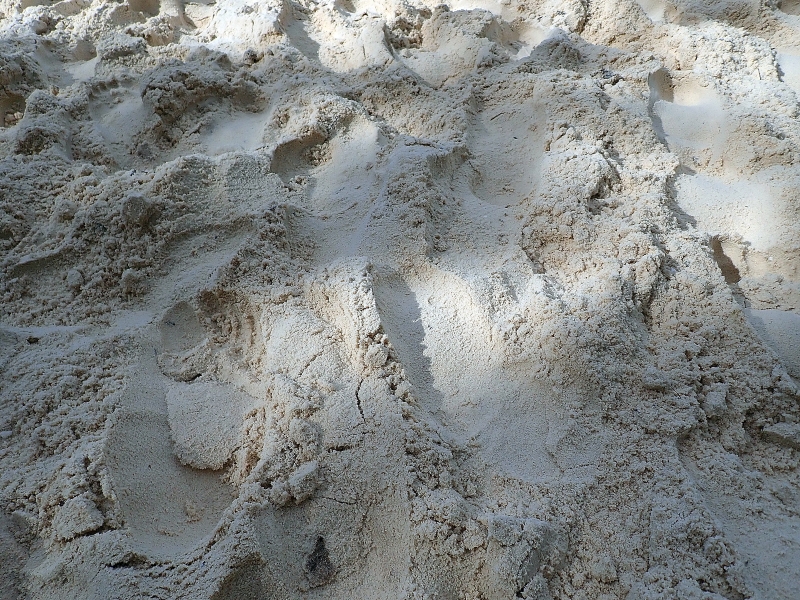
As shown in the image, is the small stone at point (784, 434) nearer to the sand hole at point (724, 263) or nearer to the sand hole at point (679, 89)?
the sand hole at point (724, 263)

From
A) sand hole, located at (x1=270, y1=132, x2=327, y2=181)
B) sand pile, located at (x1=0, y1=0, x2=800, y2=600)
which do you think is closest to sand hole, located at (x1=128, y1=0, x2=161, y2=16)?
sand pile, located at (x1=0, y1=0, x2=800, y2=600)

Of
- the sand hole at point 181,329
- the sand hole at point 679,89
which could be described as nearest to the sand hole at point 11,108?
the sand hole at point 181,329

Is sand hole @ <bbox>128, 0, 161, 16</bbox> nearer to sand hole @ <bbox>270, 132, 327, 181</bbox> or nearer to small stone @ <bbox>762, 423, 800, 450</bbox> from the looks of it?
sand hole @ <bbox>270, 132, 327, 181</bbox>

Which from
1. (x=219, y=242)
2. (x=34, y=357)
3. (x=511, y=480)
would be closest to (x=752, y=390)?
(x=511, y=480)

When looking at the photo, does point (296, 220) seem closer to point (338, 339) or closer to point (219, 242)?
point (219, 242)

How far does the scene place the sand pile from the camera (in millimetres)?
826

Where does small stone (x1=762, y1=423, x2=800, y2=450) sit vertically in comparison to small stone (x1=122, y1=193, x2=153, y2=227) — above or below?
above

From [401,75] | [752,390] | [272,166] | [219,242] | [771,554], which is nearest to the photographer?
[771,554]

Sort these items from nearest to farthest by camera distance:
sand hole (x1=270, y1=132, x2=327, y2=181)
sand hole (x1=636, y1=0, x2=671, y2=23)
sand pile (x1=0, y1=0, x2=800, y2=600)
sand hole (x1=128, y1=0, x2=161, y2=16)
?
1. sand pile (x1=0, y1=0, x2=800, y2=600)
2. sand hole (x1=270, y1=132, x2=327, y2=181)
3. sand hole (x1=636, y1=0, x2=671, y2=23)
4. sand hole (x1=128, y1=0, x2=161, y2=16)

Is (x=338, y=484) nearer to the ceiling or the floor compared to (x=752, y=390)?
nearer to the floor

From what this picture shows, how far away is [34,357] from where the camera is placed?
106 cm

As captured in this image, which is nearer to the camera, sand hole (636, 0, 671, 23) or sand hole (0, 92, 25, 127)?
sand hole (0, 92, 25, 127)

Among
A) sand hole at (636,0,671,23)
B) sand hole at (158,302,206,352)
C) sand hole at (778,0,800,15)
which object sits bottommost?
sand hole at (158,302,206,352)

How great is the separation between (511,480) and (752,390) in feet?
1.43
